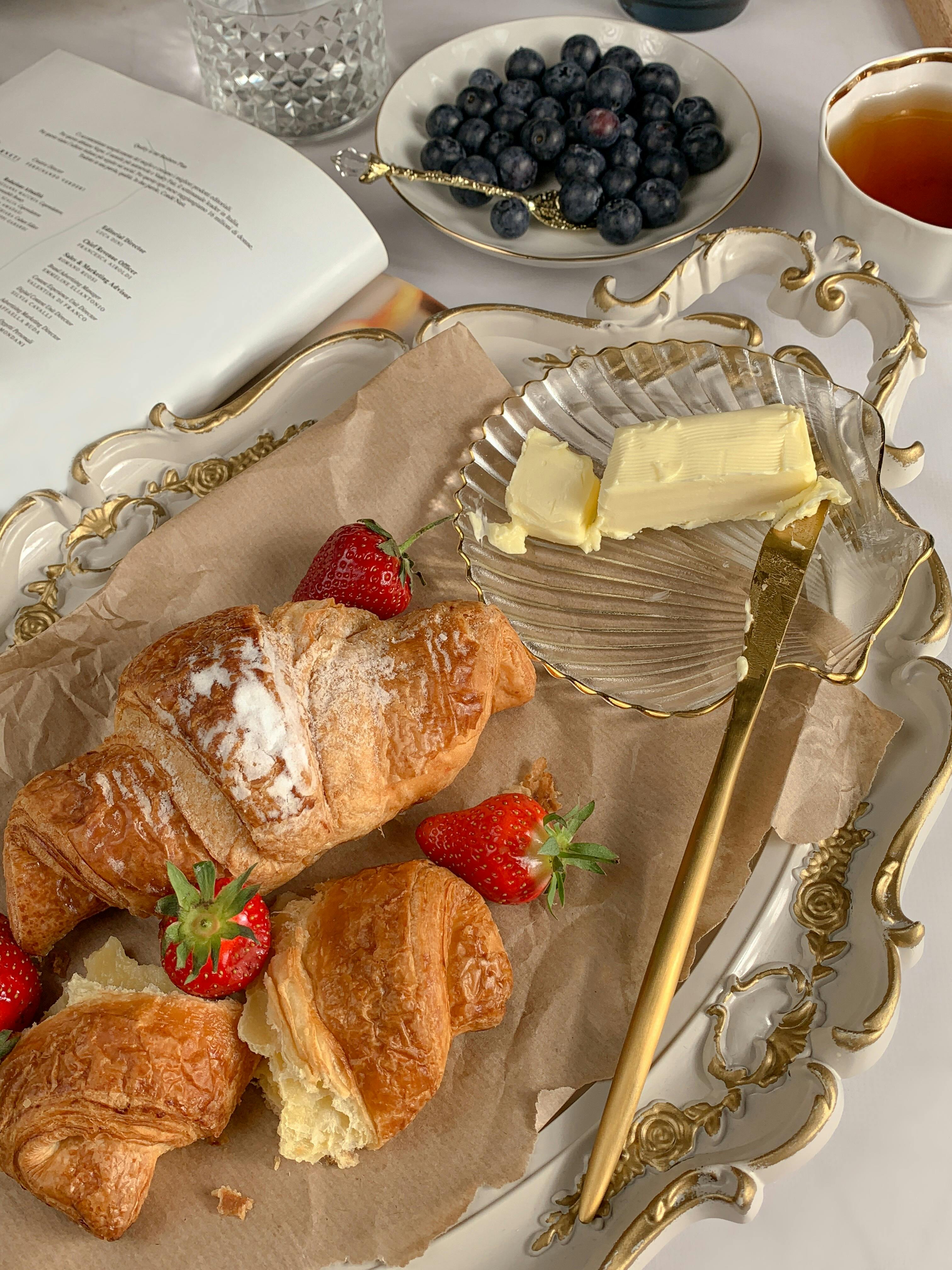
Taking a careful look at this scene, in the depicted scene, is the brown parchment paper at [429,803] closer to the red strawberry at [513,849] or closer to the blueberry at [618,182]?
the red strawberry at [513,849]

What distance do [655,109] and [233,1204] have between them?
1784 millimetres

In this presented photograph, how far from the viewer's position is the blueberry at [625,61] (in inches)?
70.4

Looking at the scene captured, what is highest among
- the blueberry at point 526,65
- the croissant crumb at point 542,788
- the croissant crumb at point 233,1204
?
the blueberry at point 526,65

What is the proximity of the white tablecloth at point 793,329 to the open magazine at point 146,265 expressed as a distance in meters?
0.12

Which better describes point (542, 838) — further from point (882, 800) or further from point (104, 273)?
point (104, 273)

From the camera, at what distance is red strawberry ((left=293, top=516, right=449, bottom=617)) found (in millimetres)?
1296

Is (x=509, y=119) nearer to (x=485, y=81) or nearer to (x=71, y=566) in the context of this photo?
(x=485, y=81)

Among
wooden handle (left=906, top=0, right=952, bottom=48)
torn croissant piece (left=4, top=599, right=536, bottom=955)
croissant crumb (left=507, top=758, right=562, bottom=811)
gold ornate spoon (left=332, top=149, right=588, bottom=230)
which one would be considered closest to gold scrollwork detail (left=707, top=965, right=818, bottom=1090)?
croissant crumb (left=507, top=758, right=562, bottom=811)

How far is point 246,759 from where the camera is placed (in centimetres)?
111

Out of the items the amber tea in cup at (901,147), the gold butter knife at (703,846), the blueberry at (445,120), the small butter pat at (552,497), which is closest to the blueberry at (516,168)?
the blueberry at (445,120)

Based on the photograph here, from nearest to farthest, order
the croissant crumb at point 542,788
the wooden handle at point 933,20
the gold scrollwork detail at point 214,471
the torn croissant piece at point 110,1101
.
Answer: the torn croissant piece at point 110,1101
the croissant crumb at point 542,788
the gold scrollwork detail at point 214,471
the wooden handle at point 933,20

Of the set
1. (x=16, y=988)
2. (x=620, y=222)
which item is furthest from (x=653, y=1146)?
(x=620, y=222)

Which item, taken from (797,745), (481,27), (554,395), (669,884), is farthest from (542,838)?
(481,27)

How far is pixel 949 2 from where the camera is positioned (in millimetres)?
1944
